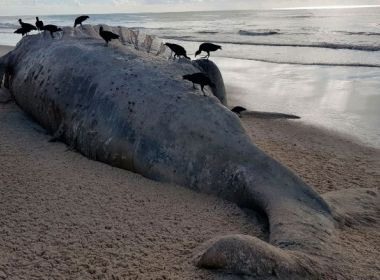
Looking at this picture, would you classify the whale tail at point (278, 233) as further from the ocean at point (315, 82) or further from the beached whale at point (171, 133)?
the ocean at point (315, 82)

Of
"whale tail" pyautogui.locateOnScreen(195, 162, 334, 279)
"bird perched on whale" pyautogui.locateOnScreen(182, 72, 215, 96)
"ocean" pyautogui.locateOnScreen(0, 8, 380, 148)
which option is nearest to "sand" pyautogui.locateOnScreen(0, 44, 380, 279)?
"whale tail" pyautogui.locateOnScreen(195, 162, 334, 279)

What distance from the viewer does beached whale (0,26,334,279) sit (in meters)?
2.70

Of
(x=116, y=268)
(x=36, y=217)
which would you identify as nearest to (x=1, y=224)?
(x=36, y=217)

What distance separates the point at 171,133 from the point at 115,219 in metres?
0.95

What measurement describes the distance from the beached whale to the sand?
14cm

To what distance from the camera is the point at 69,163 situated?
15.1 ft

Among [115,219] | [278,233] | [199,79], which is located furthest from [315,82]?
[278,233]

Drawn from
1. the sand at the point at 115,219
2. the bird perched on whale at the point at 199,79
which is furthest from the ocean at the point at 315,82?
the bird perched on whale at the point at 199,79

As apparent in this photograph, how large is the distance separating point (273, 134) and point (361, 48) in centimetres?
1155

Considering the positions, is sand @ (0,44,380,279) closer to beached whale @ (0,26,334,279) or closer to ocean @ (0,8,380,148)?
beached whale @ (0,26,334,279)

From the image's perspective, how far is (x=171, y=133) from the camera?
4.05 metres

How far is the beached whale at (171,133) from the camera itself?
106 inches

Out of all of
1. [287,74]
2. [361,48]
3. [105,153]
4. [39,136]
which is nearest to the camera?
[105,153]

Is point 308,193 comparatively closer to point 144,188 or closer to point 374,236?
point 374,236
